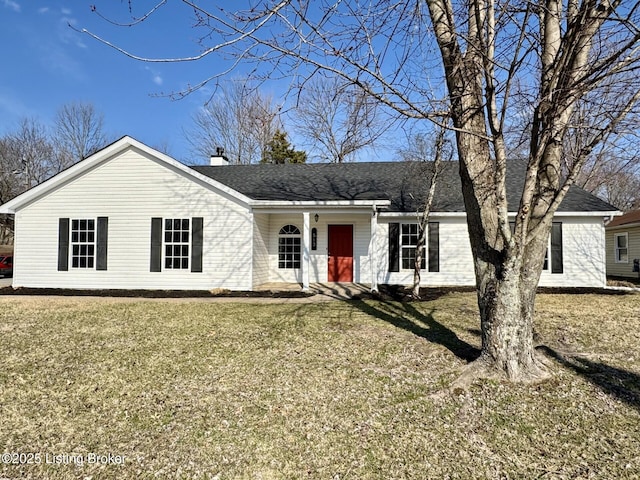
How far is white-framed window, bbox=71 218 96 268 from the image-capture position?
39.3 feet

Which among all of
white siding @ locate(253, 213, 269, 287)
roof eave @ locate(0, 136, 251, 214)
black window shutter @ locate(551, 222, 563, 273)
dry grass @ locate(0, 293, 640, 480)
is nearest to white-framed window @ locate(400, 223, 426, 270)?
black window shutter @ locate(551, 222, 563, 273)

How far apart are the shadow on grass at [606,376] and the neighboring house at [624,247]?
14.7 meters

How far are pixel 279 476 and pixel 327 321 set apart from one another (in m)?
4.53

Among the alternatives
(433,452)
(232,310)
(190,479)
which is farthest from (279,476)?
(232,310)

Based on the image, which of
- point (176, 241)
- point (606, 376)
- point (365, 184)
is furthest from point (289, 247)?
point (606, 376)

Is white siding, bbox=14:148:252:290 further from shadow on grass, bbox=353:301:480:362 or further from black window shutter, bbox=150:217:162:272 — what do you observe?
shadow on grass, bbox=353:301:480:362

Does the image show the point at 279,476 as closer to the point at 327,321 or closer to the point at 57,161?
the point at 327,321

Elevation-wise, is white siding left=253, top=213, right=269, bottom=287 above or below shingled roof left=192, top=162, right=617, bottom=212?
below

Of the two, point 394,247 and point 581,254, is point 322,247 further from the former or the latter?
point 581,254

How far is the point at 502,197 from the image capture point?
4082 millimetres

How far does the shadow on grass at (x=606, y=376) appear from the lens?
402 cm

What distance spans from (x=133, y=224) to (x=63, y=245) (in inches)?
95.0

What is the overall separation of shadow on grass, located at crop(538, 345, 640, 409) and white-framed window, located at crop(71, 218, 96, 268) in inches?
489

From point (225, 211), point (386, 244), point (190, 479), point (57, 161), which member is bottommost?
point (190, 479)
